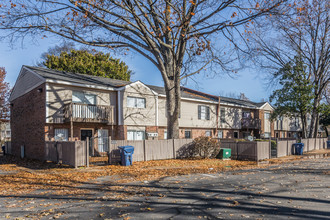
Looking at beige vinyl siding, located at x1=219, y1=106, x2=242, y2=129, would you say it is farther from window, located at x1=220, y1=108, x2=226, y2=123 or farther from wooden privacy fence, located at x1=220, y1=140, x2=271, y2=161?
wooden privacy fence, located at x1=220, y1=140, x2=271, y2=161

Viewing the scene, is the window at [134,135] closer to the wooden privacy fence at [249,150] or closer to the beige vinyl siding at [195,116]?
the beige vinyl siding at [195,116]

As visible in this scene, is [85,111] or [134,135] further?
[134,135]

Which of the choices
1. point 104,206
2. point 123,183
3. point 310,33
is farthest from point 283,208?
point 310,33

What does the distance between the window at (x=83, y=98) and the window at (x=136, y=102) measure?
301 cm

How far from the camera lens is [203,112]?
28.9m

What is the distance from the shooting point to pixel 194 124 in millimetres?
27766

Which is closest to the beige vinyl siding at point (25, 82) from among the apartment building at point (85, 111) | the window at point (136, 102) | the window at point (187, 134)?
the apartment building at point (85, 111)

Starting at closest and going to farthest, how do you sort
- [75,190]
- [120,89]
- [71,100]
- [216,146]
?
[75,190]
[216,146]
[71,100]
[120,89]

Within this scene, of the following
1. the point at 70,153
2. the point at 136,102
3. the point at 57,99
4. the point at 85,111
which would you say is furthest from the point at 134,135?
the point at 70,153

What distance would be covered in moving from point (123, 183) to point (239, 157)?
11045mm

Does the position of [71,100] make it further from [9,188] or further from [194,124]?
[194,124]

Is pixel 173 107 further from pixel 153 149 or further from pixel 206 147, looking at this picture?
pixel 206 147

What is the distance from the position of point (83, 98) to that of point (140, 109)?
5014mm

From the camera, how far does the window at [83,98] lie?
64.9 feet
